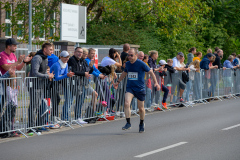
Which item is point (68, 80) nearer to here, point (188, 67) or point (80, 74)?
point (80, 74)

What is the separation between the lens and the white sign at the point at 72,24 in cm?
1938

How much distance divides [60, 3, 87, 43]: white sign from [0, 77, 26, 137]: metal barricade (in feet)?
28.4

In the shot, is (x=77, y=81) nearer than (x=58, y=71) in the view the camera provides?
No

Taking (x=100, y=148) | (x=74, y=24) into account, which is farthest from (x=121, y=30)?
(x=100, y=148)

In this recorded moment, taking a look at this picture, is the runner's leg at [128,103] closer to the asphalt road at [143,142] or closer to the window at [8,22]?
the asphalt road at [143,142]

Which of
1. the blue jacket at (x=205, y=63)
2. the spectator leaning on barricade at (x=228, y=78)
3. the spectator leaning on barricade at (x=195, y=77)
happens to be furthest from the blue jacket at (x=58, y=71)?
the spectator leaning on barricade at (x=228, y=78)

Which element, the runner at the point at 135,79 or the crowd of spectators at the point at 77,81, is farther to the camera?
the runner at the point at 135,79

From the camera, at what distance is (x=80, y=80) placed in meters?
12.5

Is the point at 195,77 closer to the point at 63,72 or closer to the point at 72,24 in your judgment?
the point at 72,24

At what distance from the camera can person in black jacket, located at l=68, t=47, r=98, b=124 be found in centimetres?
1241

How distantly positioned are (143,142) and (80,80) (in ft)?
11.4

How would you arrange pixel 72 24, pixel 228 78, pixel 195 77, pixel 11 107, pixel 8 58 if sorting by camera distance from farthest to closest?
pixel 228 78, pixel 72 24, pixel 195 77, pixel 8 58, pixel 11 107

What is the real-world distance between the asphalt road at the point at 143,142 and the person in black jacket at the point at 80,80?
65cm

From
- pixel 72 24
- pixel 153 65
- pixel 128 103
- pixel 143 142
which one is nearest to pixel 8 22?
pixel 72 24
